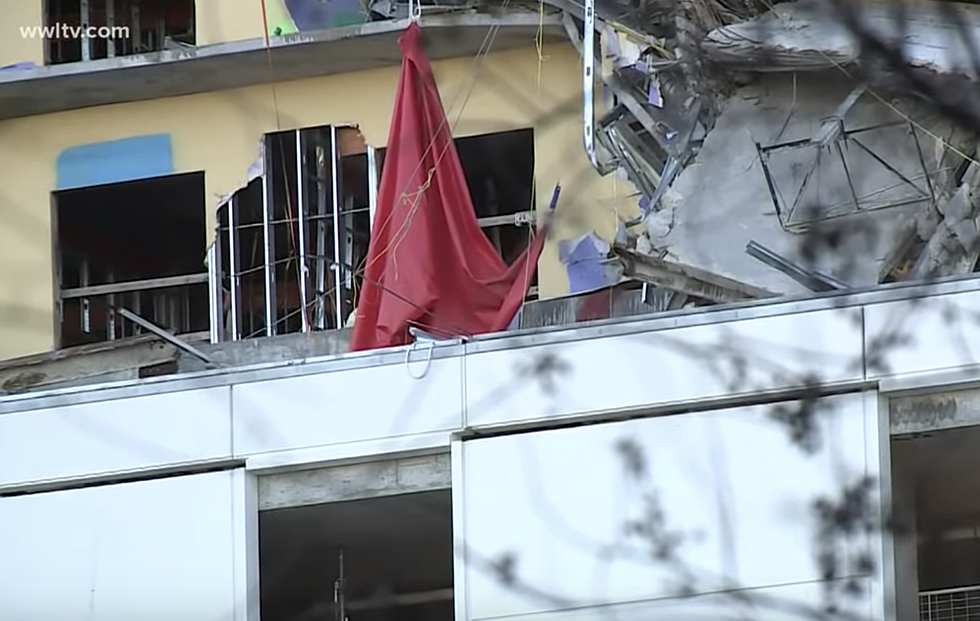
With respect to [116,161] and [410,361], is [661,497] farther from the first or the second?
[116,161]

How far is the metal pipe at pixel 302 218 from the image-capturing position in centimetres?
1875

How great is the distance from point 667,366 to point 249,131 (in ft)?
19.7

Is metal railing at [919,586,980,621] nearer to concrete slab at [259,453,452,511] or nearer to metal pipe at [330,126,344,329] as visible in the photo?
concrete slab at [259,453,452,511]

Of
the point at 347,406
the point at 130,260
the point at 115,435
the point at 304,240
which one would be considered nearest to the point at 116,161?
the point at 130,260

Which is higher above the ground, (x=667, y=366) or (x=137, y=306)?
(x=137, y=306)

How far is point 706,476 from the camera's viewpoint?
14.5 metres

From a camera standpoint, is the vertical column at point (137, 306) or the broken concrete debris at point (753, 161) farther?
the vertical column at point (137, 306)

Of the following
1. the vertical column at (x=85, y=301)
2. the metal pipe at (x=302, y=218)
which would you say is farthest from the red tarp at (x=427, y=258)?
the vertical column at (x=85, y=301)

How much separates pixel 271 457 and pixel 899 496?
14.1 ft

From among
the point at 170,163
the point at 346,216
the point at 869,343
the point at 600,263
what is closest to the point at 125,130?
the point at 170,163

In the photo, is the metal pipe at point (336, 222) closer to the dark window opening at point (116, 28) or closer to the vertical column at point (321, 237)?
the vertical column at point (321, 237)

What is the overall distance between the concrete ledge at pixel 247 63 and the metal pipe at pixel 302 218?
2.19 feet

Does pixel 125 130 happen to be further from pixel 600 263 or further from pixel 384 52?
pixel 600 263

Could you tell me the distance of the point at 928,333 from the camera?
1423cm
